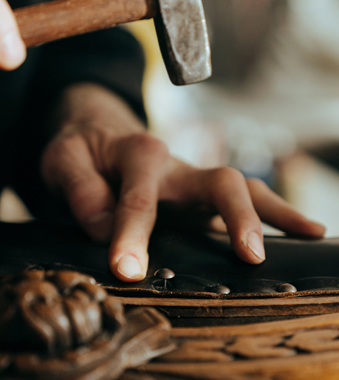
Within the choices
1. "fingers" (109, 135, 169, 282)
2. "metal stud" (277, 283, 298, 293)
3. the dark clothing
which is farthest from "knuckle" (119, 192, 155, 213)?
the dark clothing

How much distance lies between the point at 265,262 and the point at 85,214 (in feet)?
1.16

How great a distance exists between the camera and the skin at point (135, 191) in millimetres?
572

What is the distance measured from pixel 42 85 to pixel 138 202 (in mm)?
755

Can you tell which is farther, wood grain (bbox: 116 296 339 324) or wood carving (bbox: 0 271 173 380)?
wood grain (bbox: 116 296 339 324)

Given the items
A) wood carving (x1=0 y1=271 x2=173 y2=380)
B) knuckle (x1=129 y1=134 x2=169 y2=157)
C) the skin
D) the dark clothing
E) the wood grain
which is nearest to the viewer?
wood carving (x1=0 y1=271 x2=173 y2=380)

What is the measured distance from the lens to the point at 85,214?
742mm

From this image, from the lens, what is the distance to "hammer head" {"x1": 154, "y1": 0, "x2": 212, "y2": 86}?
63 cm

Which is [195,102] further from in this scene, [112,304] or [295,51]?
[112,304]

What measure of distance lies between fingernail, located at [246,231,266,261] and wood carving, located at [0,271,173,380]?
0.28 meters

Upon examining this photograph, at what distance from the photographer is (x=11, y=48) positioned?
49 centimetres

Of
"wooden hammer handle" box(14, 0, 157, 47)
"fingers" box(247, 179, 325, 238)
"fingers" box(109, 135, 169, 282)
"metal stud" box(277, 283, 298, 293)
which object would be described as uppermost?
"wooden hammer handle" box(14, 0, 157, 47)

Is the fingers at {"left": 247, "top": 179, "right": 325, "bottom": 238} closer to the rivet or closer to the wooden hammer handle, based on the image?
the rivet

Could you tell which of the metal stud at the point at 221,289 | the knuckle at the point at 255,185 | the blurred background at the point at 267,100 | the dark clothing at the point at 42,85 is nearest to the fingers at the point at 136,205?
the metal stud at the point at 221,289

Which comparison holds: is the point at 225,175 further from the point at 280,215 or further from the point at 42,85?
the point at 42,85
